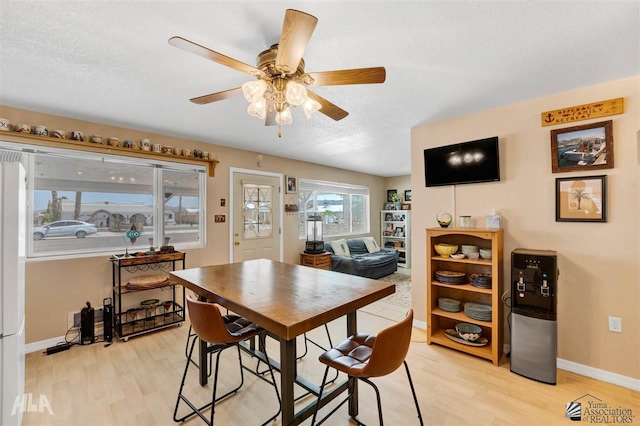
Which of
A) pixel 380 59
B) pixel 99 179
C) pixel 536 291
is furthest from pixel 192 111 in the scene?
pixel 536 291

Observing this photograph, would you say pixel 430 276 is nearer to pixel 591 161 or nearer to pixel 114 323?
pixel 591 161

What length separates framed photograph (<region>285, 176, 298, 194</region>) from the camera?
504 centimetres

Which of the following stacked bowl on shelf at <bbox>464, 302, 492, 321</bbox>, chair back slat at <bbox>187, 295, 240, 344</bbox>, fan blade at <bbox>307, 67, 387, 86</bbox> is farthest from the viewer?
stacked bowl on shelf at <bbox>464, 302, 492, 321</bbox>

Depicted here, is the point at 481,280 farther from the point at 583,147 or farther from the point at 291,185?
the point at 291,185

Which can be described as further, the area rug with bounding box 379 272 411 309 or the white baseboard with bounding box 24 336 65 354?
the area rug with bounding box 379 272 411 309

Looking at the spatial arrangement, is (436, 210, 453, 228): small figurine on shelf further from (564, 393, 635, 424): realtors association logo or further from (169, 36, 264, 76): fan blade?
(169, 36, 264, 76): fan blade

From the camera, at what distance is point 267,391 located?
214 centimetres

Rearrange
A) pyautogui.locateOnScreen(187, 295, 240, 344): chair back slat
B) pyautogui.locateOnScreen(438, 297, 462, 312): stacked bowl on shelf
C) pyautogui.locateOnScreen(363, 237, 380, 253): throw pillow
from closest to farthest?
pyautogui.locateOnScreen(187, 295, 240, 344): chair back slat → pyautogui.locateOnScreen(438, 297, 462, 312): stacked bowl on shelf → pyautogui.locateOnScreen(363, 237, 380, 253): throw pillow

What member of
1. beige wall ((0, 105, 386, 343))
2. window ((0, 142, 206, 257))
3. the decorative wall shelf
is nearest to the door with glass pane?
beige wall ((0, 105, 386, 343))

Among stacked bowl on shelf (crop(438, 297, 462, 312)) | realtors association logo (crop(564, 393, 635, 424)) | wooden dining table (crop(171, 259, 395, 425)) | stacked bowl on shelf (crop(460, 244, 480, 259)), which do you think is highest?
stacked bowl on shelf (crop(460, 244, 480, 259))

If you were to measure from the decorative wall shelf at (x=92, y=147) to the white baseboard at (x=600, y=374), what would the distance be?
14.7 ft

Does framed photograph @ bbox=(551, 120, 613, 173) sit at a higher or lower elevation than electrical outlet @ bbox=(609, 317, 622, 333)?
higher

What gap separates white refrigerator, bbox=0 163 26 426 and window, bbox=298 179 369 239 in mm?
3942

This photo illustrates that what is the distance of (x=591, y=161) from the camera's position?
229 centimetres
